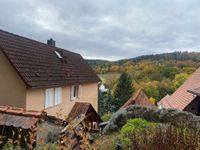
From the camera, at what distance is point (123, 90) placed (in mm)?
49344

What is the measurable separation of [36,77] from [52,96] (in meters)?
2.34

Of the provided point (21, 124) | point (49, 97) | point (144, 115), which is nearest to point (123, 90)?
point (49, 97)

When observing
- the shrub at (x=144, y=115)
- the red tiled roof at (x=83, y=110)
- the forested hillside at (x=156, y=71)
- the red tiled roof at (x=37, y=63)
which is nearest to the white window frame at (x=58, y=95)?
the red tiled roof at (x=37, y=63)

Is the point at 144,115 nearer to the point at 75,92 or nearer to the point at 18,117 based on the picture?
the point at 18,117

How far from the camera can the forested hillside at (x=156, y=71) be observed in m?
52.8

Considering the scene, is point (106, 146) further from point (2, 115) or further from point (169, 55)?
point (169, 55)

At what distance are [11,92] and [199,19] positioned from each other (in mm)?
14228

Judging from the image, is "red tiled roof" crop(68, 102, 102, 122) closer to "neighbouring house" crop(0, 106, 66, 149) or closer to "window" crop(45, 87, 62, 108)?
"window" crop(45, 87, 62, 108)

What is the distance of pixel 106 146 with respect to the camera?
316 inches

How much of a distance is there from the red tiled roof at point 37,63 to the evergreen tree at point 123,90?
22.9 meters

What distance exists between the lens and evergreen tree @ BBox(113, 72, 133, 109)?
49.0 metres

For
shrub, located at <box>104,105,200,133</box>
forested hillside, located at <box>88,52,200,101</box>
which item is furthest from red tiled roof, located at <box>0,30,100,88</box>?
forested hillside, located at <box>88,52,200,101</box>

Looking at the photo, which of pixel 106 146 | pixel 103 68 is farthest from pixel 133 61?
pixel 106 146

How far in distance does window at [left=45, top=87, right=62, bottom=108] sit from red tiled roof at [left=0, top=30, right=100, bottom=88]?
17.4 inches
